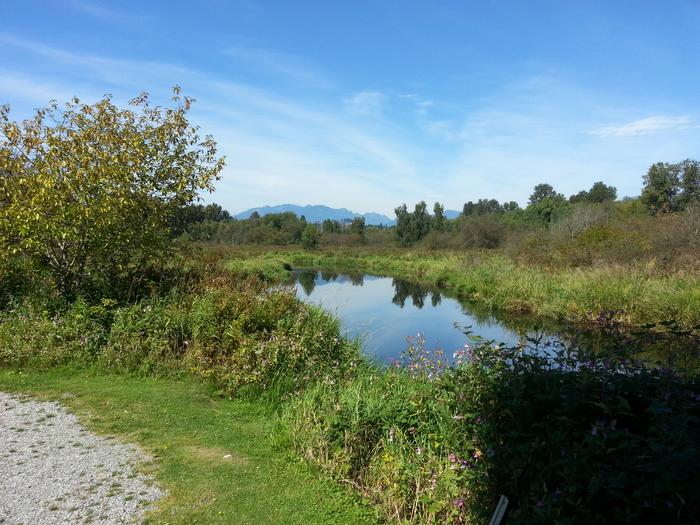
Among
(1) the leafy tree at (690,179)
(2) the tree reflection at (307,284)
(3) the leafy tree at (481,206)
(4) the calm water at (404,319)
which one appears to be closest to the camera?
(4) the calm water at (404,319)

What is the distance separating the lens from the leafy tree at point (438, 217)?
217 ft

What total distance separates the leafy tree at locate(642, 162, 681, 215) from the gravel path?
42847 mm

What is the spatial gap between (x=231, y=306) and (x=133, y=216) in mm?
2645

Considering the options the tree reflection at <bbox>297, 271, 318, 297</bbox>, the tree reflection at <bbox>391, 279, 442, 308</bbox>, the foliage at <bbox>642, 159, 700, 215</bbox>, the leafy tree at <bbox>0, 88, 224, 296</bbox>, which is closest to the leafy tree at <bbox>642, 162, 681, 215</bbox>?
the foliage at <bbox>642, 159, 700, 215</bbox>

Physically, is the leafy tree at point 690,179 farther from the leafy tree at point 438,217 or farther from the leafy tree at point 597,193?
the leafy tree at point 597,193

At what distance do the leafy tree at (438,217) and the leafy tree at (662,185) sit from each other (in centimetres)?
2797

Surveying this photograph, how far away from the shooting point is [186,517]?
3508mm

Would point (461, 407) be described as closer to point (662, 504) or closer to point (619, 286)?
point (662, 504)

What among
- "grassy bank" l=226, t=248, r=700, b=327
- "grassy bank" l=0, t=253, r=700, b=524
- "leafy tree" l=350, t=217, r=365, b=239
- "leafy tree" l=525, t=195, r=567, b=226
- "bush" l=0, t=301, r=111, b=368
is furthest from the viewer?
"leafy tree" l=350, t=217, r=365, b=239

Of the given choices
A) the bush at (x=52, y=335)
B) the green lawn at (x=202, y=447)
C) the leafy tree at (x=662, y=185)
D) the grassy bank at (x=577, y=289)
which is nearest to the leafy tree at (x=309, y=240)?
the grassy bank at (x=577, y=289)

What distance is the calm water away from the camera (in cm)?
1289

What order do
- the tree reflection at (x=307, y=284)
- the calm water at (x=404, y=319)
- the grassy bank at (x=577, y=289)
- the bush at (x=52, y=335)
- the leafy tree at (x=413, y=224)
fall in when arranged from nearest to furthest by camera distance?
the bush at (x=52, y=335) < the calm water at (x=404, y=319) < the grassy bank at (x=577, y=289) < the tree reflection at (x=307, y=284) < the leafy tree at (x=413, y=224)

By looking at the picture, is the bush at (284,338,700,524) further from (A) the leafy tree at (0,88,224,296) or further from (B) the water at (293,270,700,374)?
(A) the leafy tree at (0,88,224,296)

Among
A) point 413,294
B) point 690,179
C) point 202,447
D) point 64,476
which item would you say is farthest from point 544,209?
→ point 64,476
